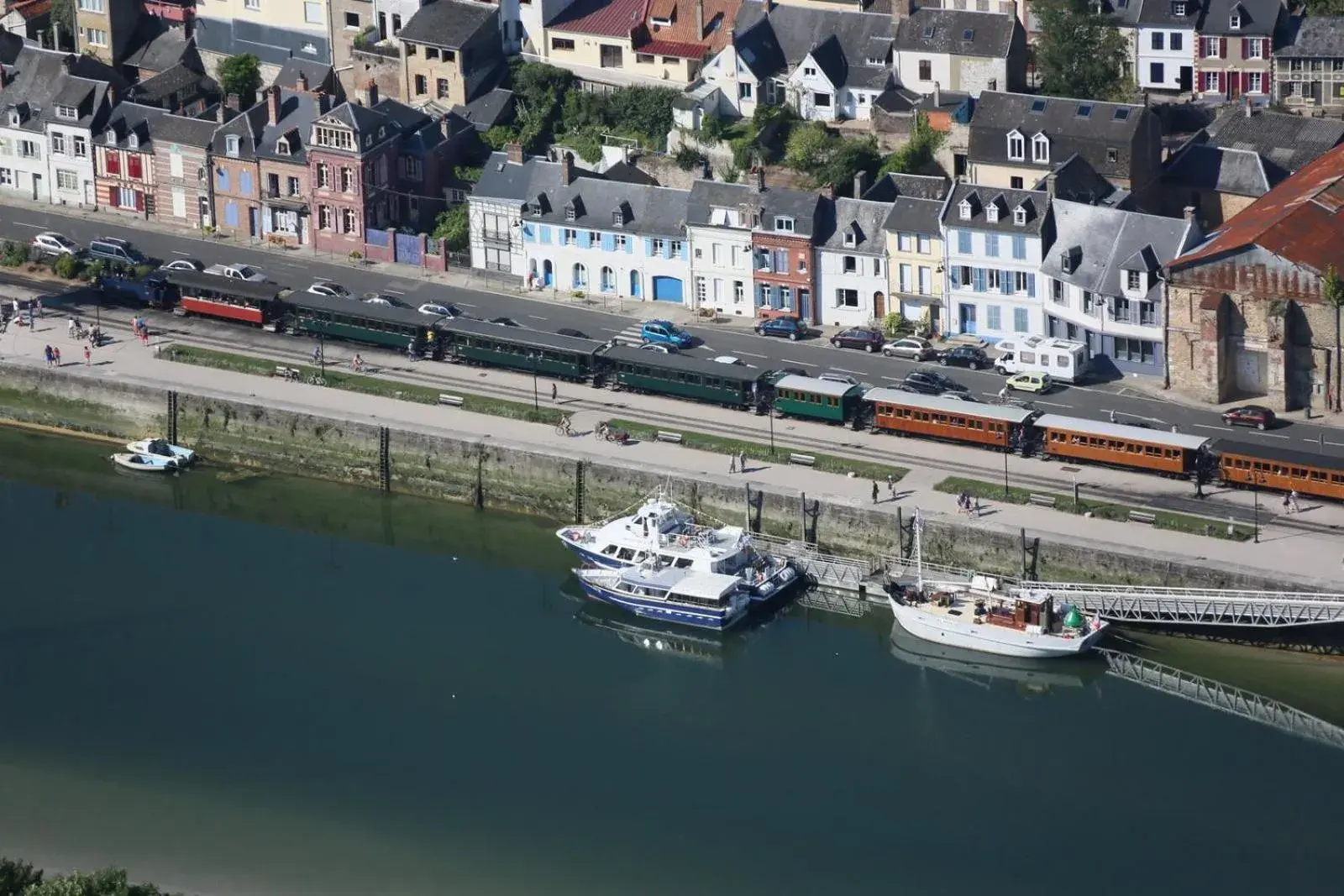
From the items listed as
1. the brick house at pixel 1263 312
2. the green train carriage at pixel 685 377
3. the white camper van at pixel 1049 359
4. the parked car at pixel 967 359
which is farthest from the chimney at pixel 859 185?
the brick house at pixel 1263 312

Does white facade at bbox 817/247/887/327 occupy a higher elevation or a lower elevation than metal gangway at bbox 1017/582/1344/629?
higher

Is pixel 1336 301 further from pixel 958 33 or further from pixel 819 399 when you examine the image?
pixel 958 33

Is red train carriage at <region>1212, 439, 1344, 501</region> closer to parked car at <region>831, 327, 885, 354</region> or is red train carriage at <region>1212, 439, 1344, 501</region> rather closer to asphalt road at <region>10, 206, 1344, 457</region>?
asphalt road at <region>10, 206, 1344, 457</region>

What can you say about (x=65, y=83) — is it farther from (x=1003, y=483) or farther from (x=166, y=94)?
(x=1003, y=483)

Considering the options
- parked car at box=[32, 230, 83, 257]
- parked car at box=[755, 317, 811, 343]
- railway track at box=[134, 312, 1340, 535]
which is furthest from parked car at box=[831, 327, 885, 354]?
parked car at box=[32, 230, 83, 257]

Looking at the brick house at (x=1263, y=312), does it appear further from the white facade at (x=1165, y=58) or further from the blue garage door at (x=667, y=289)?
the blue garage door at (x=667, y=289)

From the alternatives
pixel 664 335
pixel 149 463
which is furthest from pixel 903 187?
pixel 149 463
